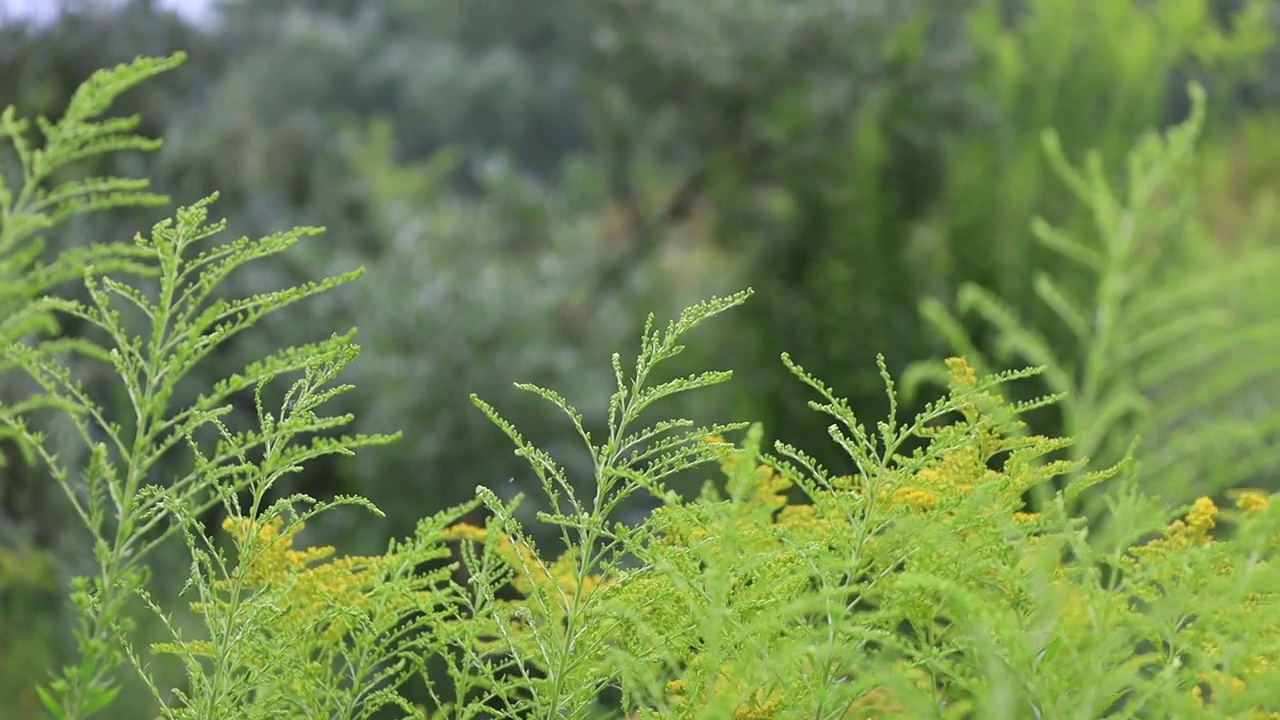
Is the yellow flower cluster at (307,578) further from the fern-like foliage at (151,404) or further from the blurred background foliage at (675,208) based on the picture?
the blurred background foliage at (675,208)

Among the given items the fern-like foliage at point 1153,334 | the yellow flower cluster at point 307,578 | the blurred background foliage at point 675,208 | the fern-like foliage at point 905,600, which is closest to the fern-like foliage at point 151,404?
the yellow flower cluster at point 307,578

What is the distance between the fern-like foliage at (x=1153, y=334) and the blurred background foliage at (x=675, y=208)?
13cm

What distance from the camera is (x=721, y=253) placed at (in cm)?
770

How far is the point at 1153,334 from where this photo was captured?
279 cm

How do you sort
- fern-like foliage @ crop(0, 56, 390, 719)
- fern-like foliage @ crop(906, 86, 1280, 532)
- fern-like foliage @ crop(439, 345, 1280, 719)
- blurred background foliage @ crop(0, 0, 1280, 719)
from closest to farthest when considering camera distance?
fern-like foliage @ crop(439, 345, 1280, 719)
fern-like foliage @ crop(0, 56, 390, 719)
fern-like foliage @ crop(906, 86, 1280, 532)
blurred background foliage @ crop(0, 0, 1280, 719)

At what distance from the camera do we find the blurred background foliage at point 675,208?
5.28 meters

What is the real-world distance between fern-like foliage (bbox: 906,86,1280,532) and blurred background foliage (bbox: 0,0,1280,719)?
0.43 feet

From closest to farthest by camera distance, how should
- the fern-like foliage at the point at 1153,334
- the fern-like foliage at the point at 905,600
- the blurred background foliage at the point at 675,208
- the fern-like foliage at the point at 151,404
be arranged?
the fern-like foliage at the point at 905,600 < the fern-like foliage at the point at 151,404 < the fern-like foliage at the point at 1153,334 < the blurred background foliage at the point at 675,208

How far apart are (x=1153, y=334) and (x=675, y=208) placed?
190 inches

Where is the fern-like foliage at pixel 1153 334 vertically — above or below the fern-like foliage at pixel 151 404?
below

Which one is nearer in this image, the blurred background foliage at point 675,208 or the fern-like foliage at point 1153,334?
the fern-like foliage at point 1153,334

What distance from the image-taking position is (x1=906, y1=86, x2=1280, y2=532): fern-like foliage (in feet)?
9.46

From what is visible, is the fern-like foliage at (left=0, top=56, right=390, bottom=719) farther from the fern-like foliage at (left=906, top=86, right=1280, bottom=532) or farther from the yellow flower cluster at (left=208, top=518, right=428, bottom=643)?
the fern-like foliage at (left=906, top=86, right=1280, bottom=532)

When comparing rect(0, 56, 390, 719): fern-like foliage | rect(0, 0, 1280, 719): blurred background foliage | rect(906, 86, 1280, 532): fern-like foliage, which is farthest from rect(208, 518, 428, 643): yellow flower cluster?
rect(0, 0, 1280, 719): blurred background foliage
